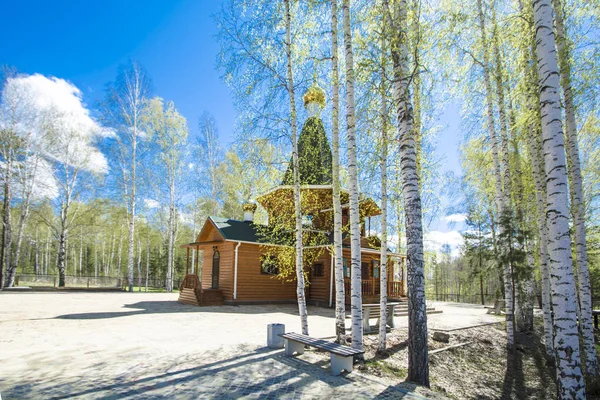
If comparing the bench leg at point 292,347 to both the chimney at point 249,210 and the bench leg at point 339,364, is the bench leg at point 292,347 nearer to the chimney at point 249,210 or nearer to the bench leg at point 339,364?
the bench leg at point 339,364

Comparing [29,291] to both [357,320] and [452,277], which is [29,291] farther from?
[452,277]

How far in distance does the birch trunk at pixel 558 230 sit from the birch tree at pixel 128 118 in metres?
20.5

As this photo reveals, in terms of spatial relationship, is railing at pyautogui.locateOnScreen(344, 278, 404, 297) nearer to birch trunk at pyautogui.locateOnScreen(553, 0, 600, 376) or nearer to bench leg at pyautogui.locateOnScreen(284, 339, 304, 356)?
bench leg at pyautogui.locateOnScreen(284, 339, 304, 356)

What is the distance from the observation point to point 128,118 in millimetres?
19953

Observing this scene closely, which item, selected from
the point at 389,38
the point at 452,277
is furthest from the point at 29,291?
the point at 452,277

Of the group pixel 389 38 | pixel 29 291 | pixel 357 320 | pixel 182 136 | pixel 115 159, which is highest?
pixel 182 136

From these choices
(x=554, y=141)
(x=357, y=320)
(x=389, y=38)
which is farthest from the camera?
(x=357, y=320)

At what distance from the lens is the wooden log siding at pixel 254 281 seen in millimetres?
14531

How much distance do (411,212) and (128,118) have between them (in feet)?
65.7

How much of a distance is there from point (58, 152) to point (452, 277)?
173ft

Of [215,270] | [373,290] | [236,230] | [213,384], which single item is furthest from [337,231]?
[215,270]

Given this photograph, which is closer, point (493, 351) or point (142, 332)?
point (142, 332)

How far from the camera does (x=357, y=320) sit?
598 cm

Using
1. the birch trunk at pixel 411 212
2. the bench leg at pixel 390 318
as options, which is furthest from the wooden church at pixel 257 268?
the birch trunk at pixel 411 212
